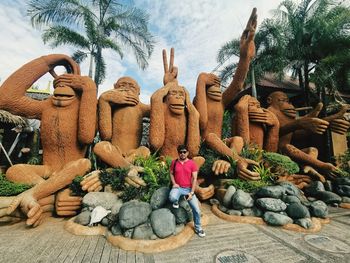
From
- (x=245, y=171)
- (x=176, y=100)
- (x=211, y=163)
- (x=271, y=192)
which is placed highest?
(x=176, y=100)

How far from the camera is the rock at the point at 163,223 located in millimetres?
3000

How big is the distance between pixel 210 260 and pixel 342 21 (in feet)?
46.4

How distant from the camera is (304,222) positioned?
349 cm

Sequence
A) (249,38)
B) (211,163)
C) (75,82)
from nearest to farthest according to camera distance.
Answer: (75,82) < (211,163) < (249,38)

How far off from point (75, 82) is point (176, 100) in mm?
2346

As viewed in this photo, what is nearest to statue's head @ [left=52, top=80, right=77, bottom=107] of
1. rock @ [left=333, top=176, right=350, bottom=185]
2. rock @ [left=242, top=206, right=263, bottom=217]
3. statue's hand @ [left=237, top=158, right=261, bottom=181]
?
statue's hand @ [left=237, top=158, right=261, bottom=181]

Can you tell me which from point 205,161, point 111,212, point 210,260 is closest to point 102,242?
point 111,212

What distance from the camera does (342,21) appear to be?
37.6 feet

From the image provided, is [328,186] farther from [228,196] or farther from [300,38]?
[300,38]

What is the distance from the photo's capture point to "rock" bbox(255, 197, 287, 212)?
3717mm

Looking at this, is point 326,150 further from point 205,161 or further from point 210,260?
point 210,260

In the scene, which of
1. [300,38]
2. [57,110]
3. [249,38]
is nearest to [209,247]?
[57,110]

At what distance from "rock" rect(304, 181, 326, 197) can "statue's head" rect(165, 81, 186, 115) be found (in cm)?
362

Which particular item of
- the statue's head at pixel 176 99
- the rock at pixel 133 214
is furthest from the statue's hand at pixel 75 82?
the rock at pixel 133 214
